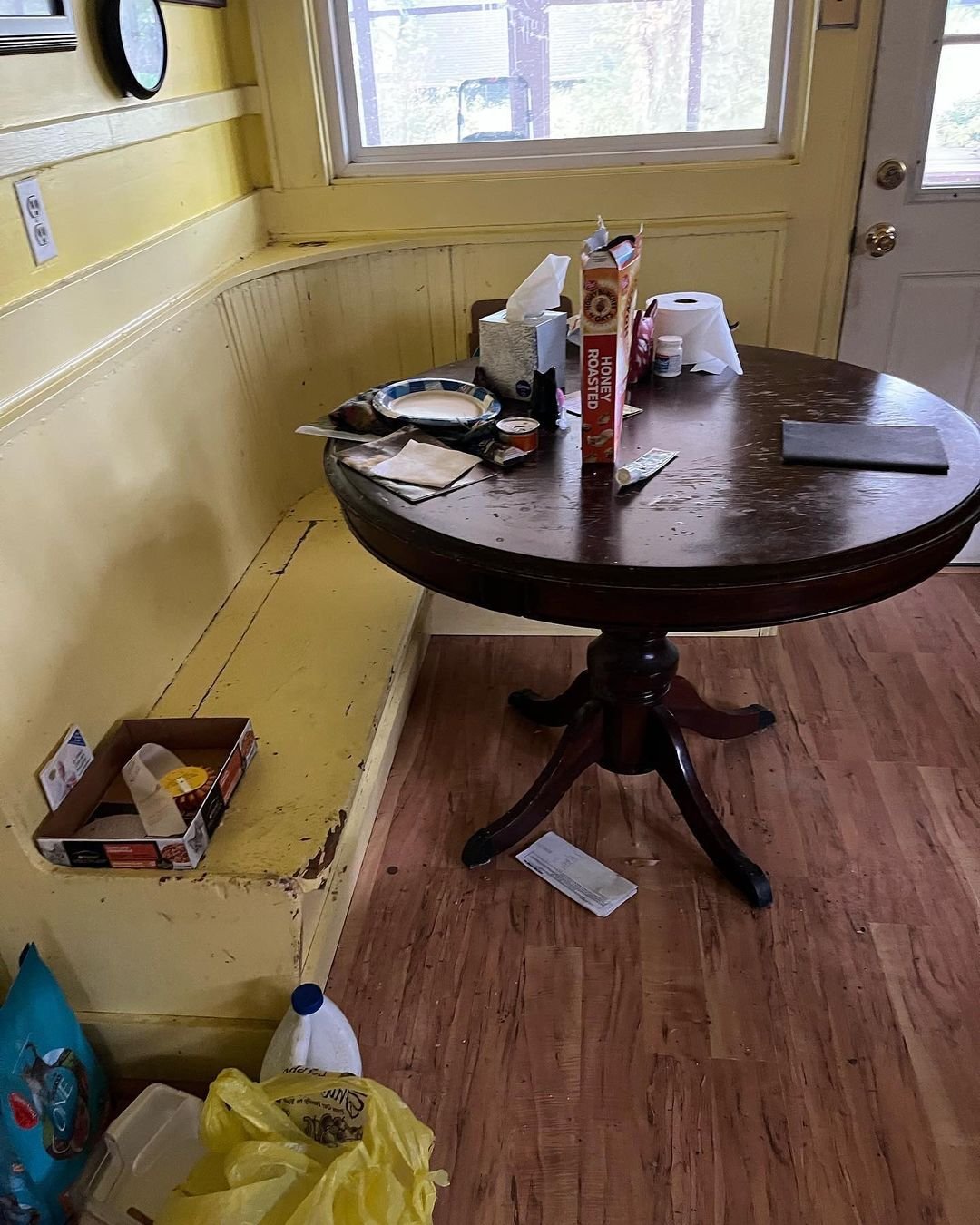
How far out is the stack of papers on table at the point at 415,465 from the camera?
1.34 meters

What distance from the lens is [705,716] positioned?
1.99 meters

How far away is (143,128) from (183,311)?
1.08 feet

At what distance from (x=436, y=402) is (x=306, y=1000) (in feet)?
3.25

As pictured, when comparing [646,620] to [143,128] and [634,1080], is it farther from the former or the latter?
[143,128]

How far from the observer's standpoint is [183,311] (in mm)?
1793

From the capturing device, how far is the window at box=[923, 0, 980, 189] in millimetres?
2119

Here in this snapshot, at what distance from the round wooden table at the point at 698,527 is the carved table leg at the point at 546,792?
0.12 meters

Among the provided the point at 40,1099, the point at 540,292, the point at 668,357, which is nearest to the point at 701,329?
the point at 668,357

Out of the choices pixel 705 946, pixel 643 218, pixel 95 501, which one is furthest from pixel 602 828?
pixel 643 218

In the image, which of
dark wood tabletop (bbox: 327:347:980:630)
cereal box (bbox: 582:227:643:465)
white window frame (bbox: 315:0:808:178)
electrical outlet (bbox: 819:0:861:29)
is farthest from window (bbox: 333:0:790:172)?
dark wood tabletop (bbox: 327:347:980:630)

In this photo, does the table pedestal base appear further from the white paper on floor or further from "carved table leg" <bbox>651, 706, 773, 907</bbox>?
the white paper on floor

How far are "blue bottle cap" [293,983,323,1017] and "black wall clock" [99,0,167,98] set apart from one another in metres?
1.55

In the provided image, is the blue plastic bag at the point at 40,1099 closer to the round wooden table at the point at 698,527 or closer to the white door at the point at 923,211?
the round wooden table at the point at 698,527

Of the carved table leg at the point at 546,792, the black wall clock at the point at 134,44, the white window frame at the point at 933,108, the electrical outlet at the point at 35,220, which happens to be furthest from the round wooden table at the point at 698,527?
the white window frame at the point at 933,108
